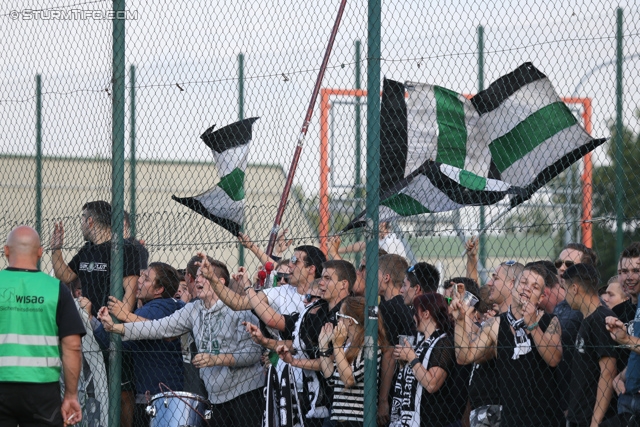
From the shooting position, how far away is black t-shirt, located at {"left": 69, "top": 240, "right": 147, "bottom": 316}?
702 cm

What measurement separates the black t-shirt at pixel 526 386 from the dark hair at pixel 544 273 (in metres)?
0.24

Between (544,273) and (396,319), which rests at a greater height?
(544,273)

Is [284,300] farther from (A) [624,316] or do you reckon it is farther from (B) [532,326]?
(A) [624,316]

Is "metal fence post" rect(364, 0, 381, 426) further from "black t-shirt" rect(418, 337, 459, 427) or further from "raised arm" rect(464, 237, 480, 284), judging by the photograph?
"raised arm" rect(464, 237, 480, 284)

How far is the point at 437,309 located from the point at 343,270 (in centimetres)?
66

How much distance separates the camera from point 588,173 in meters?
6.45

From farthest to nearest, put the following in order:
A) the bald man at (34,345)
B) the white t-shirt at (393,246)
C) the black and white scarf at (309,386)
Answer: the white t-shirt at (393,246) < the black and white scarf at (309,386) < the bald man at (34,345)

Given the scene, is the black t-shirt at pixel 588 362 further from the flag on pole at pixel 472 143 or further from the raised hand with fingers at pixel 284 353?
the raised hand with fingers at pixel 284 353

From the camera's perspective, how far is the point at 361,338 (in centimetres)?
603

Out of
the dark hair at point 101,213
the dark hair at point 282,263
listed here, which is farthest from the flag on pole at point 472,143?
the dark hair at point 101,213

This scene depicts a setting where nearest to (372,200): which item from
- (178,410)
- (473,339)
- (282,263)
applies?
(473,339)

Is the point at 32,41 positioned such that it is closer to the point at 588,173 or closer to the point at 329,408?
the point at 329,408

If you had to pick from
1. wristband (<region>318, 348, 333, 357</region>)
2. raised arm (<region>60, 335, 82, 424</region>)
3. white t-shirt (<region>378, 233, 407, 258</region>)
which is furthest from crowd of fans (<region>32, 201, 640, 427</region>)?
white t-shirt (<region>378, 233, 407, 258</region>)

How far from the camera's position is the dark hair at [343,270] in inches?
252
